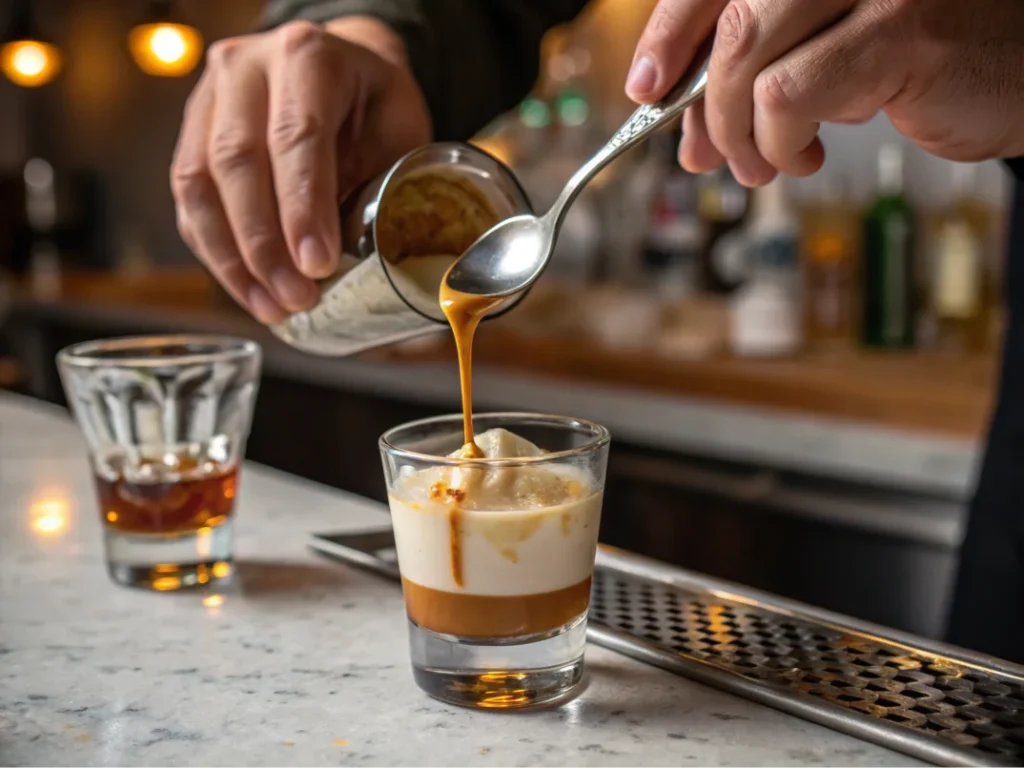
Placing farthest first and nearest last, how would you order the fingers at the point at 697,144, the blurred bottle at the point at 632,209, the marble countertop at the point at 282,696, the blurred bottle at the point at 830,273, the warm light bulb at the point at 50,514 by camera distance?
the blurred bottle at the point at 632,209, the blurred bottle at the point at 830,273, the warm light bulb at the point at 50,514, the fingers at the point at 697,144, the marble countertop at the point at 282,696

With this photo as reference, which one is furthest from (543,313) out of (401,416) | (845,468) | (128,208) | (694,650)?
(128,208)

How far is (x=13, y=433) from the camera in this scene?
4.90 ft

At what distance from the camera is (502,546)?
2.24 feet

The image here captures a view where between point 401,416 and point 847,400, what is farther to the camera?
point 401,416

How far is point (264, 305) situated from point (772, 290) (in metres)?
1.45

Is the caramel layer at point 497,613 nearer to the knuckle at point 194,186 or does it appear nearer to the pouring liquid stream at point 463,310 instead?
the pouring liquid stream at point 463,310

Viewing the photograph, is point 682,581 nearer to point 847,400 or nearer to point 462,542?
point 462,542

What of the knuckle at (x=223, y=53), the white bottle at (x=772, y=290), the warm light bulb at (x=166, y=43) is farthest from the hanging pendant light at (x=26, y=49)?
the knuckle at (x=223, y=53)

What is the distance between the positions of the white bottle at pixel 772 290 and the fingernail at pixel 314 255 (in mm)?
1470

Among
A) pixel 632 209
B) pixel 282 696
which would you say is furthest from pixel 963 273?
pixel 282 696

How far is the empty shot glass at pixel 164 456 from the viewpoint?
0.92m

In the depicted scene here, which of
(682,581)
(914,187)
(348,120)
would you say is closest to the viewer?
(682,581)

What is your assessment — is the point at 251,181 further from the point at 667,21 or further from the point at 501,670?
the point at 501,670

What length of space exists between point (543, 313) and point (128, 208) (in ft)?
9.00
